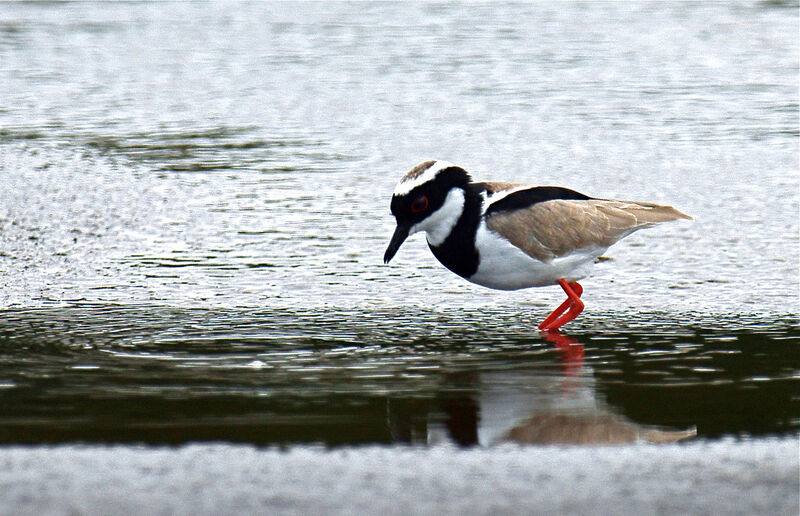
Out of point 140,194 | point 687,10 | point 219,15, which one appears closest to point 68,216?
point 140,194

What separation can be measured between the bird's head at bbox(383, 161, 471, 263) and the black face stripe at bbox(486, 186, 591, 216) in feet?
0.76

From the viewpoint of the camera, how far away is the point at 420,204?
24.2 feet

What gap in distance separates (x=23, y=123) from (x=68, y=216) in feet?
11.8

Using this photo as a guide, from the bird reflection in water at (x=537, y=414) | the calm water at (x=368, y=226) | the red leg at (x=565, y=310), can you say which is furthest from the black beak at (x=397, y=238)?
the bird reflection in water at (x=537, y=414)

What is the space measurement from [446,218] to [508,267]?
45 centimetres

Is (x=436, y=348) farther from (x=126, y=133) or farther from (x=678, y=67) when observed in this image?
(x=678, y=67)

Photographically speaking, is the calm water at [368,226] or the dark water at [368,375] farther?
the calm water at [368,226]

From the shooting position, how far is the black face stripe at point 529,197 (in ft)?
24.8

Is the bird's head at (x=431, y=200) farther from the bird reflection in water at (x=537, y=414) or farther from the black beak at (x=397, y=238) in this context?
the bird reflection in water at (x=537, y=414)

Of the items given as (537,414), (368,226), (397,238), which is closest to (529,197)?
(397,238)

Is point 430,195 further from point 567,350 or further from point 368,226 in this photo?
point 368,226

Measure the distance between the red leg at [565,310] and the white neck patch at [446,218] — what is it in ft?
2.36

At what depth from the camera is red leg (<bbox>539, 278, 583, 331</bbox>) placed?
278 inches

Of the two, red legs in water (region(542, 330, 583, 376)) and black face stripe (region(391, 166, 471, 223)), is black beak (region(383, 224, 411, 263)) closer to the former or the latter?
black face stripe (region(391, 166, 471, 223))
